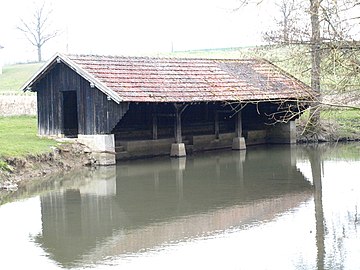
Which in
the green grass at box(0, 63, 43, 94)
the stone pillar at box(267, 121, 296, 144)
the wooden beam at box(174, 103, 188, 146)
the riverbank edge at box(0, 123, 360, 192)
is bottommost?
the riverbank edge at box(0, 123, 360, 192)

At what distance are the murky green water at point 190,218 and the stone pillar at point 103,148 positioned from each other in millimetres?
795

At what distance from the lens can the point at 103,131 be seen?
22.4 meters

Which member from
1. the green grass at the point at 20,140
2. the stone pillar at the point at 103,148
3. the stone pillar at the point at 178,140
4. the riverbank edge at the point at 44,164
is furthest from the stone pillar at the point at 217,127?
the green grass at the point at 20,140

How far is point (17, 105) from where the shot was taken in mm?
32125

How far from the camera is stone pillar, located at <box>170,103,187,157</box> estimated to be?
78.4ft

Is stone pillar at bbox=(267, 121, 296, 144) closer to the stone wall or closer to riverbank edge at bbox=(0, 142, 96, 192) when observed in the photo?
riverbank edge at bbox=(0, 142, 96, 192)

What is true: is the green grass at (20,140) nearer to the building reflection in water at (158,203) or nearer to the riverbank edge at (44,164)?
the riverbank edge at (44,164)

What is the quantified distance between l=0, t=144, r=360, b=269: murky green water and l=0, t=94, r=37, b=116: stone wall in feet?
38.2

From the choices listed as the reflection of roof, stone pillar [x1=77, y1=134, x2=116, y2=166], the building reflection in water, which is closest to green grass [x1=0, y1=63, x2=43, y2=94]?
the reflection of roof

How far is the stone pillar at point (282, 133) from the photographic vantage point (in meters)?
28.4

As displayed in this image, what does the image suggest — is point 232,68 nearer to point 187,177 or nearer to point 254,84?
point 254,84

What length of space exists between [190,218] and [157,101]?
29.3 ft

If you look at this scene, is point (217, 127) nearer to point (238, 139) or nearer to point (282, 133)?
point (238, 139)

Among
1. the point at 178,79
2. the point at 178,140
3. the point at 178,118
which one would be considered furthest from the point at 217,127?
the point at 178,118
